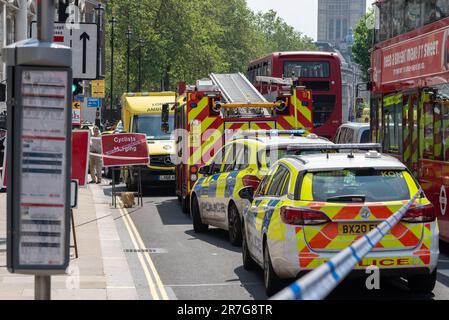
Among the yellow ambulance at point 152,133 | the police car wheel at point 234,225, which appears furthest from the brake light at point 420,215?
the yellow ambulance at point 152,133

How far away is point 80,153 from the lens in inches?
583

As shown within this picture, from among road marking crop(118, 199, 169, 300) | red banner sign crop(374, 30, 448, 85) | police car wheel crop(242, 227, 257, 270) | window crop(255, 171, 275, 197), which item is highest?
red banner sign crop(374, 30, 448, 85)

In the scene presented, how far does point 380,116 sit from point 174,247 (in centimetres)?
525

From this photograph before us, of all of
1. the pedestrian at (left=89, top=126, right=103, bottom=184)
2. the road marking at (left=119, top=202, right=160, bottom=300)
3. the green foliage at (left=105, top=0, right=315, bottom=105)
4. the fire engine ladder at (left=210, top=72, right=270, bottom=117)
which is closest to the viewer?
the road marking at (left=119, top=202, right=160, bottom=300)

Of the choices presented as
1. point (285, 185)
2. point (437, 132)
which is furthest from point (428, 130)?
point (285, 185)

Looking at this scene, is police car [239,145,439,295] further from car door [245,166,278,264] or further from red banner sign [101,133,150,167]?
red banner sign [101,133,150,167]

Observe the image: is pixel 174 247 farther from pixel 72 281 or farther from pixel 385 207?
pixel 385 207

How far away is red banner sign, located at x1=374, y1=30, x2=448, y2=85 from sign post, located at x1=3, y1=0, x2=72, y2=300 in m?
8.40

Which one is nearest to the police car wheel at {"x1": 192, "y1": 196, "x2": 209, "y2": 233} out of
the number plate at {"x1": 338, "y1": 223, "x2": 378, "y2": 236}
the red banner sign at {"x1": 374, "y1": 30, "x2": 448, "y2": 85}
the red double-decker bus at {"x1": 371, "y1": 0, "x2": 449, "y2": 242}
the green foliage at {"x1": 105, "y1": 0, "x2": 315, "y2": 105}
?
the red double-decker bus at {"x1": 371, "y1": 0, "x2": 449, "y2": 242}

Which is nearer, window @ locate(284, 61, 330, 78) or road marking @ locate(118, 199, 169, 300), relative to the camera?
road marking @ locate(118, 199, 169, 300)

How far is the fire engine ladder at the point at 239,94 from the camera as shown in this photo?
70.2ft

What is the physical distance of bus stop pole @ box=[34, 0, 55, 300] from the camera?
7.49 m

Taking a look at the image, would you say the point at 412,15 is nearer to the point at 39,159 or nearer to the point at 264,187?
the point at 264,187

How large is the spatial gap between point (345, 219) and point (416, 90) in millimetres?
Answer: 6654
